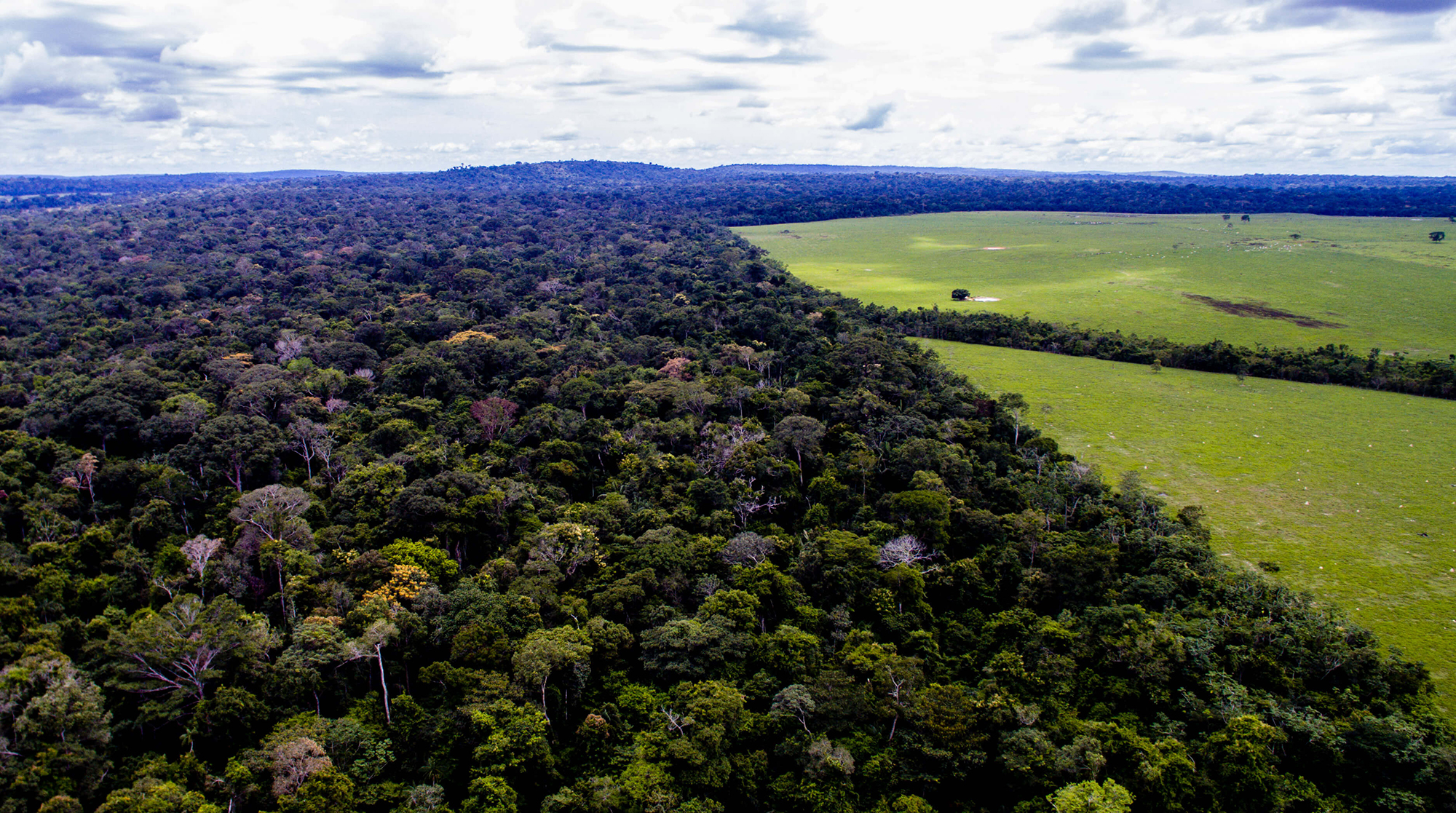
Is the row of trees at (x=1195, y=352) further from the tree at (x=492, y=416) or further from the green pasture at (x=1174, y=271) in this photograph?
the tree at (x=492, y=416)

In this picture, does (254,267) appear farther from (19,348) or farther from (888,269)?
(888,269)

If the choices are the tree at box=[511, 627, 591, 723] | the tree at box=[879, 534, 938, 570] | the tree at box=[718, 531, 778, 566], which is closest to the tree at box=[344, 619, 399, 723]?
the tree at box=[511, 627, 591, 723]

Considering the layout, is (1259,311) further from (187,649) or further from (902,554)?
(187,649)

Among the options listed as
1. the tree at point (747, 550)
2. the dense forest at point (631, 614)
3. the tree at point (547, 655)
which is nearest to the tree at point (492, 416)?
the dense forest at point (631, 614)

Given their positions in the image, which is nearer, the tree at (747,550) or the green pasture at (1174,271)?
the tree at (747,550)

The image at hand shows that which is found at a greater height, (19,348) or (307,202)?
(307,202)

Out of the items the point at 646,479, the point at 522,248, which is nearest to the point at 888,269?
the point at 522,248
